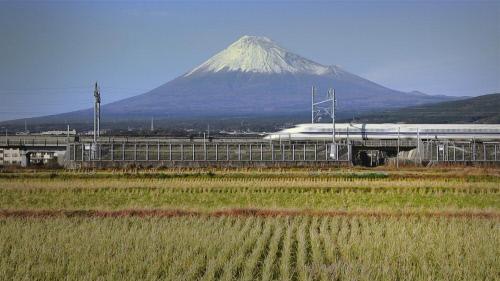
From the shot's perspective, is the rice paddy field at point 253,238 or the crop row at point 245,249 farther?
the rice paddy field at point 253,238

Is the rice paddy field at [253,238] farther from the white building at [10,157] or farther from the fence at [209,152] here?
the white building at [10,157]

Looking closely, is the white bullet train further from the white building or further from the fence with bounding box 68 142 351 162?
the white building

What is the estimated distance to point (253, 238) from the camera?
48.8 ft

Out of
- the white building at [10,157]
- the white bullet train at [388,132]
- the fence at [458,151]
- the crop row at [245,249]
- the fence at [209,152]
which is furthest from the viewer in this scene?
the white bullet train at [388,132]

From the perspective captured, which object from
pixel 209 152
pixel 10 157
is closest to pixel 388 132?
pixel 209 152

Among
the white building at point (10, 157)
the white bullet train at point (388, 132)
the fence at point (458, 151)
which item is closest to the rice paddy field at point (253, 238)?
the fence at point (458, 151)

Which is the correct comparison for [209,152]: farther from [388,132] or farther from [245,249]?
[245,249]

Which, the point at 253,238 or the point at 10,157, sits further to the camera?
the point at 10,157

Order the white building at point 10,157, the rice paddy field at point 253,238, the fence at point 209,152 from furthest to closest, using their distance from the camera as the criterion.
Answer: the white building at point 10,157 → the fence at point 209,152 → the rice paddy field at point 253,238

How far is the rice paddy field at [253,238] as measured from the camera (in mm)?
11617

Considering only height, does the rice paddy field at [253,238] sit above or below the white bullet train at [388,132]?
below

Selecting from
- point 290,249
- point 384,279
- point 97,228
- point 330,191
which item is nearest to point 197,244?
point 290,249

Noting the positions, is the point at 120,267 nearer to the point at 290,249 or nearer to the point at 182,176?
the point at 290,249

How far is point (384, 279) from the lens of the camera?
11.0m
